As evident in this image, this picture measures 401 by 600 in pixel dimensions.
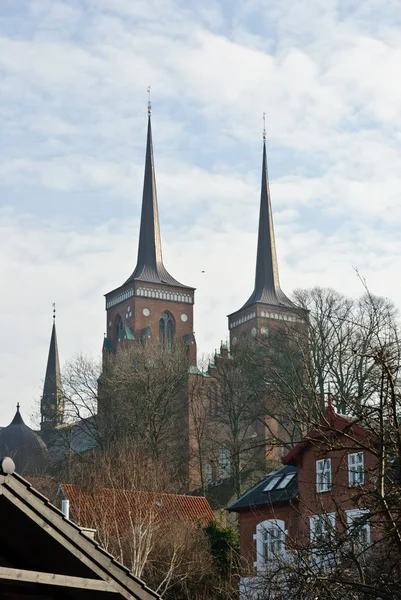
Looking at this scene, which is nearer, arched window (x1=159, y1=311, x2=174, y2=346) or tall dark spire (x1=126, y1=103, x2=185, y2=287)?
arched window (x1=159, y1=311, x2=174, y2=346)

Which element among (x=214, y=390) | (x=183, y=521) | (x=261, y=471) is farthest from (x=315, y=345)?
(x=183, y=521)

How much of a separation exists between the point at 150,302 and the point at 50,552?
8490cm

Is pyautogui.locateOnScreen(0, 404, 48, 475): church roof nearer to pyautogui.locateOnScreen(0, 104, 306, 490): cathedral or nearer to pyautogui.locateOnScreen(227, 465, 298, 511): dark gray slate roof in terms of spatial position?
pyautogui.locateOnScreen(0, 104, 306, 490): cathedral

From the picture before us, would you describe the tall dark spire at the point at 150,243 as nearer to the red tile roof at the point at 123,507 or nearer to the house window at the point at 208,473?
the house window at the point at 208,473

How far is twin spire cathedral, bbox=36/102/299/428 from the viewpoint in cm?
9169

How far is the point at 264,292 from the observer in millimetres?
94250

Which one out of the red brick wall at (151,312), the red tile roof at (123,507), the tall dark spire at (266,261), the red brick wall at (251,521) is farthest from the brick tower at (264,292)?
the red brick wall at (251,521)

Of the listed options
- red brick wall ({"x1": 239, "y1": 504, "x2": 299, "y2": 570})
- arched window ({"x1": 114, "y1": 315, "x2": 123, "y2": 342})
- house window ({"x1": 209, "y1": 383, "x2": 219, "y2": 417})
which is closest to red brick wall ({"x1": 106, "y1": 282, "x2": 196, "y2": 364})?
arched window ({"x1": 114, "y1": 315, "x2": 123, "y2": 342})

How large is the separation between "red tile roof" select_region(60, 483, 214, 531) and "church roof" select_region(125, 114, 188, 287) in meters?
55.9

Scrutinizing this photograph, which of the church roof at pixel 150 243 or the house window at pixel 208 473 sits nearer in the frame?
the house window at pixel 208 473

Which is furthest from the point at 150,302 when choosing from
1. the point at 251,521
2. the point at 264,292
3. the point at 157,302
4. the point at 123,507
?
the point at 123,507

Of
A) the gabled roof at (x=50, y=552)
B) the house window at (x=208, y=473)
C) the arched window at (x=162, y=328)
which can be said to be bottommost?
the gabled roof at (x=50, y=552)

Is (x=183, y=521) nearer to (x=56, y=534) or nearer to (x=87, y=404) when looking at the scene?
(x=87, y=404)

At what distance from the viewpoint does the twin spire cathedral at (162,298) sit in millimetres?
91688
